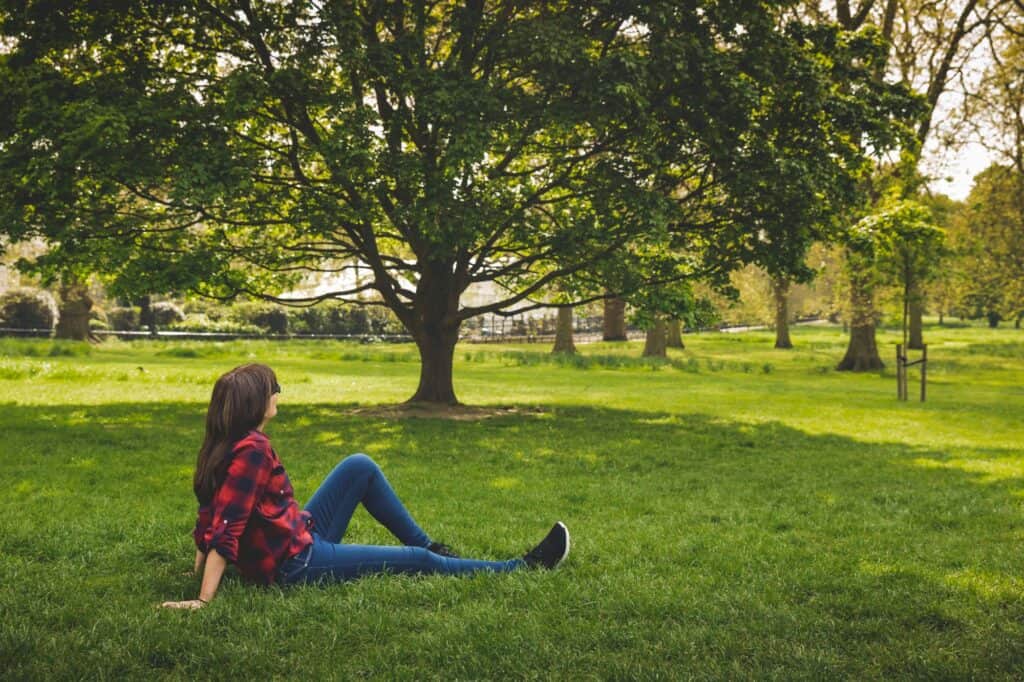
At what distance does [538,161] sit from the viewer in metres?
16.8

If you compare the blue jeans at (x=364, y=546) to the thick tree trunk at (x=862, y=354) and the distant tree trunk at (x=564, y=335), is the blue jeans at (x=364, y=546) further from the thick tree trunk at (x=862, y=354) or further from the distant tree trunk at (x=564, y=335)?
the distant tree trunk at (x=564, y=335)

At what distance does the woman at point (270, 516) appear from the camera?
4.50 meters

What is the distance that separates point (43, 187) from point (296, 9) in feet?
15.2

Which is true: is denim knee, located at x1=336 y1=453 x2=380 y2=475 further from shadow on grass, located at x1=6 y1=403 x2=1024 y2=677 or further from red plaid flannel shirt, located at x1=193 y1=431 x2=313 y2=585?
shadow on grass, located at x1=6 y1=403 x2=1024 y2=677

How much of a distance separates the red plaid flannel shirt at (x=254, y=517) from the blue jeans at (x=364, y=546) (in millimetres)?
240

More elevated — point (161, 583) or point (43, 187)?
point (43, 187)

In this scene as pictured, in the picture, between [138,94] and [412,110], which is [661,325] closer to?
[412,110]

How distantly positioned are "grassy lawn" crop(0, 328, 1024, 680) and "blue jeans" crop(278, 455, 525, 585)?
0.14m

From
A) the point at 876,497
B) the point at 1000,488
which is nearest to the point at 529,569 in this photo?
the point at 876,497

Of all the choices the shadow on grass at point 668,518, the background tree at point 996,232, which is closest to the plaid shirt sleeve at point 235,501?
the shadow on grass at point 668,518

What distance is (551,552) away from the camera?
5441mm

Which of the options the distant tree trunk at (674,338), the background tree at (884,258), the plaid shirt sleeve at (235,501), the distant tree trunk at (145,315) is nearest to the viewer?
the plaid shirt sleeve at (235,501)

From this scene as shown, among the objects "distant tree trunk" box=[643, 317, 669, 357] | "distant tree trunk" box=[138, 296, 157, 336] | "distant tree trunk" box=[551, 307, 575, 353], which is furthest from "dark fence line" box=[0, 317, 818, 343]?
"distant tree trunk" box=[551, 307, 575, 353]

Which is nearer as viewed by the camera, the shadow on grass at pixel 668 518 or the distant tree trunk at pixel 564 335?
the shadow on grass at pixel 668 518
